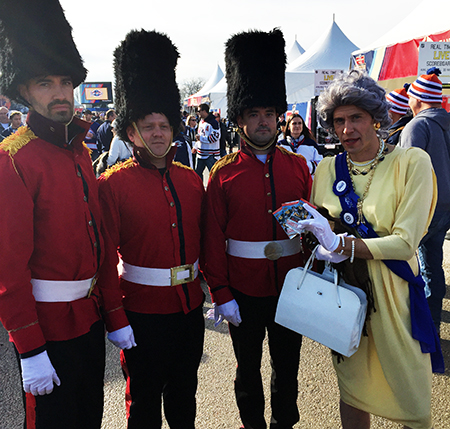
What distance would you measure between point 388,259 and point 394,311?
231mm

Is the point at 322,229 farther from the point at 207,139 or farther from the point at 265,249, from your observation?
the point at 207,139

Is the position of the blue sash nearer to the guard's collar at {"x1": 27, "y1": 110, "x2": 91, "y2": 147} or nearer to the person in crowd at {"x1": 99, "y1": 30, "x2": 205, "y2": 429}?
the person in crowd at {"x1": 99, "y1": 30, "x2": 205, "y2": 429}

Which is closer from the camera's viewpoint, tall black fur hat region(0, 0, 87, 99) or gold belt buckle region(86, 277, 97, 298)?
tall black fur hat region(0, 0, 87, 99)

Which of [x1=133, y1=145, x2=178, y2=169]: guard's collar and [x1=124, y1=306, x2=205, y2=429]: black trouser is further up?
[x1=133, y1=145, x2=178, y2=169]: guard's collar

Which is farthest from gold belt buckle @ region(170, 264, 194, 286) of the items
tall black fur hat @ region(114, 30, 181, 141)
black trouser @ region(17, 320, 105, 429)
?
tall black fur hat @ region(114, 30, 181, 141)

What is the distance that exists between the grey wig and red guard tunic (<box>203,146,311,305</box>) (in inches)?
19.1

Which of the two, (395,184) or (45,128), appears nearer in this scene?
(45,128)

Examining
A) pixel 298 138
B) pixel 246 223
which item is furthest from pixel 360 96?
pixel 298 138

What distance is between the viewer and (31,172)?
1503mm

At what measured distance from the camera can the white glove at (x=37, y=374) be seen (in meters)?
1.43

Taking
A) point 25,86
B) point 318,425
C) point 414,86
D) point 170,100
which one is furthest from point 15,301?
point 414,86

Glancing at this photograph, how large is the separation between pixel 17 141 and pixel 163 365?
4.08 ft

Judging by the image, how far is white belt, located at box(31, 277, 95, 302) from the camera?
60.5 inches

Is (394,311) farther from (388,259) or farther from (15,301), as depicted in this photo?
(15,301)
